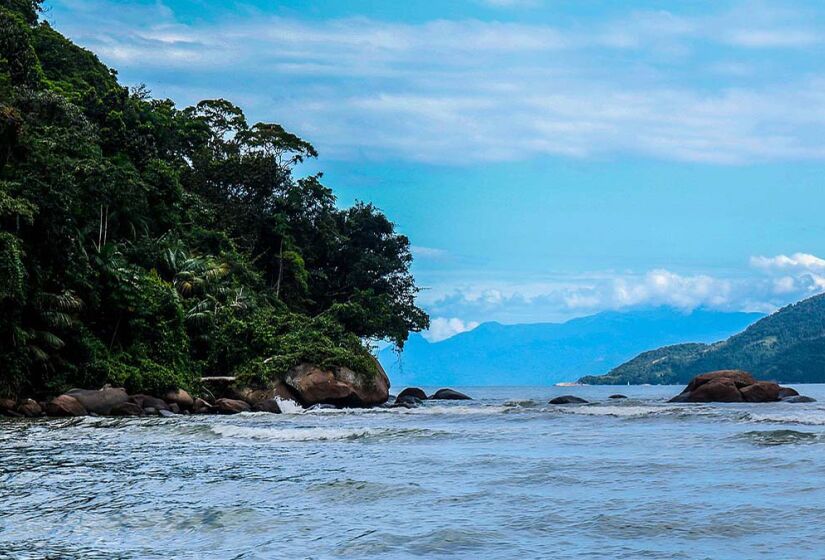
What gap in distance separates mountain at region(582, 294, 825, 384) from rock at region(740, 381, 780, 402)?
71.6 metres

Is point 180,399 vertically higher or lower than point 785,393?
higher

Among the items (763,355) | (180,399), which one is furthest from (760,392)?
(763,355)

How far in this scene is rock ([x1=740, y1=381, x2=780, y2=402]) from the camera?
35531 millimetres

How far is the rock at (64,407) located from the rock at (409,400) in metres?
14.2

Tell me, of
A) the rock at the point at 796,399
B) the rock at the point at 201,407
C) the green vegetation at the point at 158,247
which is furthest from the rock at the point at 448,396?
the rock at the point at 201,407

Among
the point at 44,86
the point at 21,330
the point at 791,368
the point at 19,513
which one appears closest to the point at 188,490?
the point at 19,513

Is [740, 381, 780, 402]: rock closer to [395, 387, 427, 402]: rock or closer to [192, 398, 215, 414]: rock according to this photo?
[395, 387, 427, 402]: rock

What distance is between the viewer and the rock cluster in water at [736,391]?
117 ft

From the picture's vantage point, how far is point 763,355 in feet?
357

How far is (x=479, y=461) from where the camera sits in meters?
14.2

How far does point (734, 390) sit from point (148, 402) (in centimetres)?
2350

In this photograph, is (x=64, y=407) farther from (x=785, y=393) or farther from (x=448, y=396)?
(x=785, y=393)

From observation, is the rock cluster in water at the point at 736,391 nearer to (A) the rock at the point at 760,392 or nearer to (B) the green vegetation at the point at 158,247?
(A) the rock at the point at 760,392

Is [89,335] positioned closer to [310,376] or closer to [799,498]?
[310,376]
